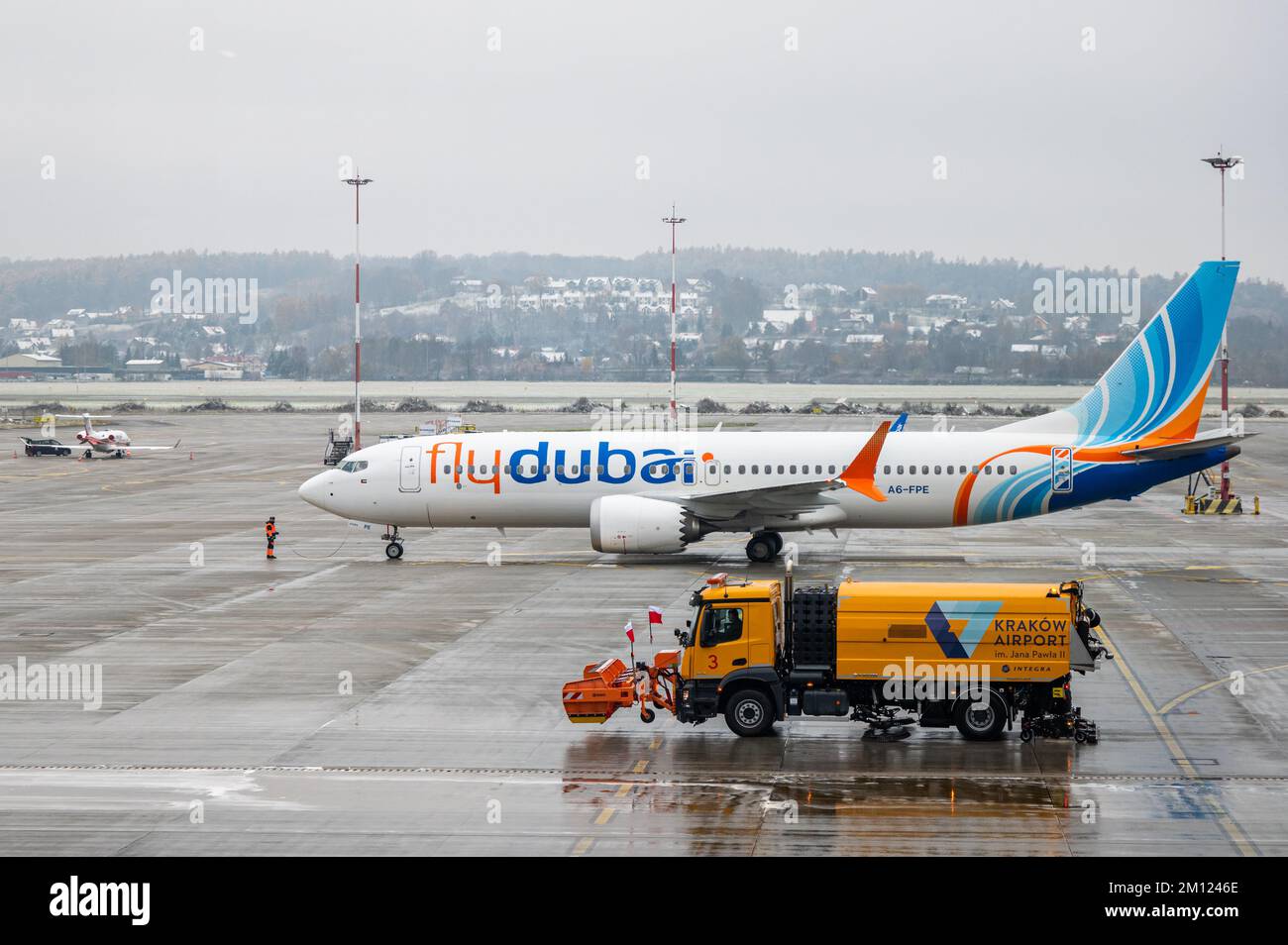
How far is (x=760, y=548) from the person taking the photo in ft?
140

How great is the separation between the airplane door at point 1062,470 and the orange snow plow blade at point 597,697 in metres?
22.4

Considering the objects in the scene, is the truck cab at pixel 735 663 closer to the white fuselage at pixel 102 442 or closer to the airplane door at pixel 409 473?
the airplane door at pixel 409 473

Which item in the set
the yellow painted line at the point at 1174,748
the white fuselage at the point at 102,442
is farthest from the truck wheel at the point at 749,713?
the white fuselage at the point at 102,442

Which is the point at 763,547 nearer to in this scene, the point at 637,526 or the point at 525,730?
the point at 637,526

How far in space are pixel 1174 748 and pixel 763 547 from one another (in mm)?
21629

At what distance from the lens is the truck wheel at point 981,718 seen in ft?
71.9

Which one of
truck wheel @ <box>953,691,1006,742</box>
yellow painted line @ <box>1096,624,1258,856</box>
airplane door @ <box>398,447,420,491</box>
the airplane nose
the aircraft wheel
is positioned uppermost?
airplane door @ <box>398,447,420,491</box>

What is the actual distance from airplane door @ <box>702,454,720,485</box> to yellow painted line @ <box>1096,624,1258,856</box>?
14.4 m

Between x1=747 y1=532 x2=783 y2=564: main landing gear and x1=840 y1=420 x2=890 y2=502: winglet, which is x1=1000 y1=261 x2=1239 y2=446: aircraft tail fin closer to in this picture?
x1=840 y1=420 x2=890 y2=502: winglet

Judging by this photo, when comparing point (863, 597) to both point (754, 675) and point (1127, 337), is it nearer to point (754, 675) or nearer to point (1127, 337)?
point (754, 675)

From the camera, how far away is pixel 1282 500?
200 ft

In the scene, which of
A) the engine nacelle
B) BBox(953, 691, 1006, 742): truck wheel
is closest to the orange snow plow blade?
BBox(953, 691, 1006, 742): truck wheel

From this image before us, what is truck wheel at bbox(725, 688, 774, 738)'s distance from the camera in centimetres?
2211

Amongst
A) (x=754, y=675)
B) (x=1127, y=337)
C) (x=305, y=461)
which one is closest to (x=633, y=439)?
(x=754, y=675)
